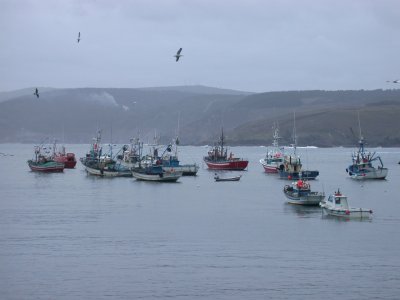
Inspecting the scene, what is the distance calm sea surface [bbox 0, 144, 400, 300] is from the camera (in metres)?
26.7

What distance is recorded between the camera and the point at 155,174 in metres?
74.3

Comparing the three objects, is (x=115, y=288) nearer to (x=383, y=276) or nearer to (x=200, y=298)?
(x=200, y=298)

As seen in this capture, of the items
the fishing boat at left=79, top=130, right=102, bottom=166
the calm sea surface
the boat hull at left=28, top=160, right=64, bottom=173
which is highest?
the fishing boat at left=79, top=130, right=102, bottom=166

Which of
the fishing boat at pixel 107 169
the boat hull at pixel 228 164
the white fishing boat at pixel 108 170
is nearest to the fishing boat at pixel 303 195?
the white fishing boat at pixel 108 170

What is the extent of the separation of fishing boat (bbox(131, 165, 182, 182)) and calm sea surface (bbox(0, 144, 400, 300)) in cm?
1552

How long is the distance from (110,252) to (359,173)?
171 ft

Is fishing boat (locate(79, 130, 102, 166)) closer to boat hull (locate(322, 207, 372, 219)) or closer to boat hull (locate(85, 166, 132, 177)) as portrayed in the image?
boat hull (locate(85, 166, 132, 177))

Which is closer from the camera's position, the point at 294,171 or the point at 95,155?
the point at 294,171

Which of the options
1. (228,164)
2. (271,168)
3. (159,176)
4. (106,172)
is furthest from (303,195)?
(228,164)

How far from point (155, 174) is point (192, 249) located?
4076 cm

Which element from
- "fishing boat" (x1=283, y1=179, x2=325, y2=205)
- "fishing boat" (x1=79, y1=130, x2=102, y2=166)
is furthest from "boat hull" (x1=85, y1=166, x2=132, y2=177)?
"fishing boat" (x1=283, y1=179, x2=325, y2=205)

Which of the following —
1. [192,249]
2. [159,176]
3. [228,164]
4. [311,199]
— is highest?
[228,164]

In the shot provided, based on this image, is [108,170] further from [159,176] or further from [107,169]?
[159,176]

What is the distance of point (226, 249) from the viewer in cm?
3378
